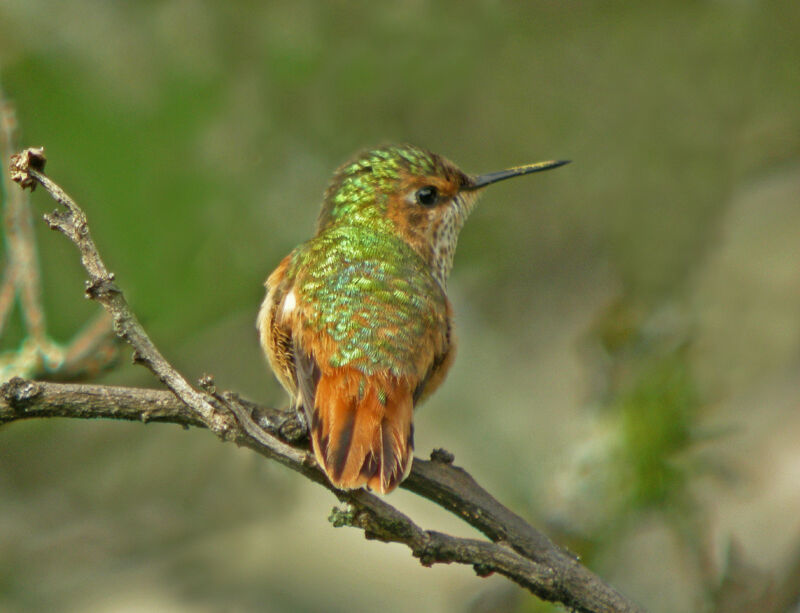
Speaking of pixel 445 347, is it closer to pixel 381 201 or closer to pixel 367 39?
pixel 381 201

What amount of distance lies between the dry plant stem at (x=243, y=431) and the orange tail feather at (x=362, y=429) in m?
0.15

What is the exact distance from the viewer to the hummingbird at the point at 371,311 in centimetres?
343

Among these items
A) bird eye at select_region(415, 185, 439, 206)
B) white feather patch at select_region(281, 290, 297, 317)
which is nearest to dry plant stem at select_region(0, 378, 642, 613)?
white feather patch at select_region(281, 290, 297, 317)

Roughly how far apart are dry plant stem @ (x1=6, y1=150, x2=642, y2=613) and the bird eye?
7.45 ft

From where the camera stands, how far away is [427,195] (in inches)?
206

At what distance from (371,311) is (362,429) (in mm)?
709

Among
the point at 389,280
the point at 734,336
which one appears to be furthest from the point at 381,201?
the point at 734,336

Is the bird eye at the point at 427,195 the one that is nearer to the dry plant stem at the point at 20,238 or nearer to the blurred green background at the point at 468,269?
the blurred green background at the point at 468,269

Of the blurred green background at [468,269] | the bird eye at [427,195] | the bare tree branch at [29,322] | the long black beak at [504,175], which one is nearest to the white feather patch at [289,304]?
the bare tree branch at [29,322]

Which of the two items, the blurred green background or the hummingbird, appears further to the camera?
the blurred green background

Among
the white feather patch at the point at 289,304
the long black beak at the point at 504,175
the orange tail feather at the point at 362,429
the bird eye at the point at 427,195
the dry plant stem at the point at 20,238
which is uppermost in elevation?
the long black beak at the point at 504,175

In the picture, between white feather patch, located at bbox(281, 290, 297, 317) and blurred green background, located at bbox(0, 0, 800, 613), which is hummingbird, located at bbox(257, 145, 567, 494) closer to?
white feather patch, located at bbox(281, 290, 297, 317)

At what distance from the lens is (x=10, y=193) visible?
369 cm

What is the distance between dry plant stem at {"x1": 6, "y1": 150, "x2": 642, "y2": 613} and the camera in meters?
2.78
